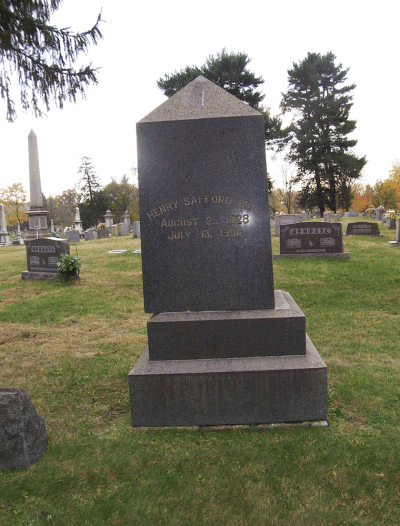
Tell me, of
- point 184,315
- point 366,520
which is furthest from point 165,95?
point 366,520

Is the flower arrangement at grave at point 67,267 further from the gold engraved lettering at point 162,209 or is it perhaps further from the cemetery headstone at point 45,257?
the gold engraved lettering at point 162,209

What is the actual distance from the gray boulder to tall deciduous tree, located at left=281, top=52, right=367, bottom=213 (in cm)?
3515

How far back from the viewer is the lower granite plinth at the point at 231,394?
3.08 meters

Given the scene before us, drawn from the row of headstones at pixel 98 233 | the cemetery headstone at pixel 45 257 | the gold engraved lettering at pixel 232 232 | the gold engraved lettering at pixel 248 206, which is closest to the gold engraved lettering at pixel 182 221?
the gold engraved lettering at pixel 232 232

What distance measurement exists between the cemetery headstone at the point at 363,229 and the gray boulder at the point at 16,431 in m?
18.6

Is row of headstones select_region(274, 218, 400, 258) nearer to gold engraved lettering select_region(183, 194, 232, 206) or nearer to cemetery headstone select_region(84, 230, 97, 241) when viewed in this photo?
gold engraved lettering select_region(183, 194, 232, 206)

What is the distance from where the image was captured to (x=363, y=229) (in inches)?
747

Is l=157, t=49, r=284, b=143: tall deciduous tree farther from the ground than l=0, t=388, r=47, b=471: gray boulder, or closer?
farther from the ground

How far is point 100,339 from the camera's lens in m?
5.80

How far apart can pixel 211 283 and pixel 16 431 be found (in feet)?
6.28

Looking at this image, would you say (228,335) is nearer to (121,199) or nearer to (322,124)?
(322,124)

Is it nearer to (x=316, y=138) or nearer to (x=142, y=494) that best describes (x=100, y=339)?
(x=142, y=494)

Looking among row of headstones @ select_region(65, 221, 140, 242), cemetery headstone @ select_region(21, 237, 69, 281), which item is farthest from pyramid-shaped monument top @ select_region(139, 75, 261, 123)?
row of headstones @ select_region(65, 221, 140, 242)

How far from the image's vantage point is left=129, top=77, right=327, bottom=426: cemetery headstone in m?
3.12
